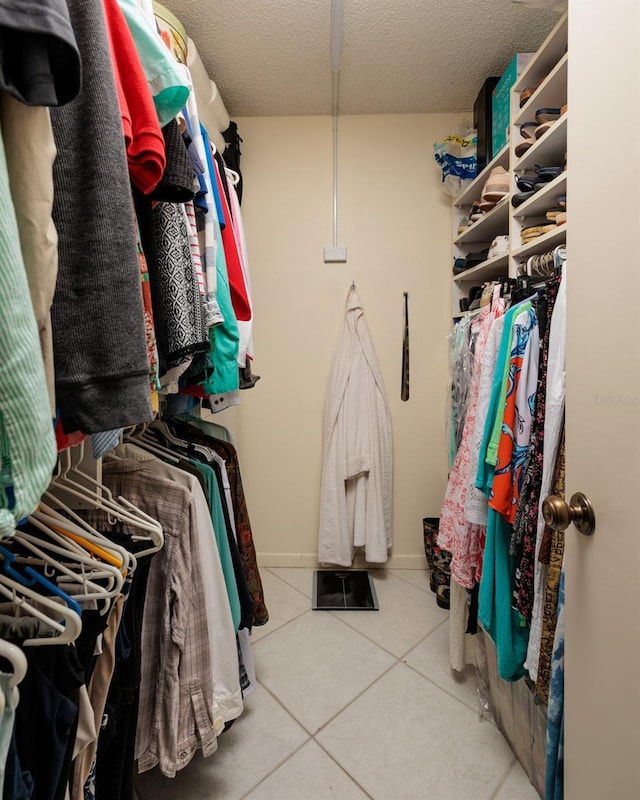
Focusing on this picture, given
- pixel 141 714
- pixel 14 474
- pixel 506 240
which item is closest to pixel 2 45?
pixel 14 474

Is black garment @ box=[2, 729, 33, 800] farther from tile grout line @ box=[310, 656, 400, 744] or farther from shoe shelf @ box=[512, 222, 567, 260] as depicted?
shoe shelf @ box=[512, 222, 567, 260]

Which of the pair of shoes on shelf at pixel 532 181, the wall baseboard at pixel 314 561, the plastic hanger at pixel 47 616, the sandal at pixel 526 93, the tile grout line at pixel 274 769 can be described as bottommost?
the tile grout line at pixel 274 769

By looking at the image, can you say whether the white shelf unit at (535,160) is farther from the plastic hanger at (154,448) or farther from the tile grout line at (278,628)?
the tile grout line at (278,628)

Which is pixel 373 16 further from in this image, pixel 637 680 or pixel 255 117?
pixel 637 680

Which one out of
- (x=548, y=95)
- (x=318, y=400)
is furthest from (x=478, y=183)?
(x=318, y=400)

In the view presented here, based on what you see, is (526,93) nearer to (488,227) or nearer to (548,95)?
(548,95)

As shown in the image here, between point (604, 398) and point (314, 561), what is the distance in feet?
6.47

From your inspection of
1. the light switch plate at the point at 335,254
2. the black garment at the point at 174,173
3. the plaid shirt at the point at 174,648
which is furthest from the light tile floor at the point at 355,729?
the light switch plate at the point at 335,254

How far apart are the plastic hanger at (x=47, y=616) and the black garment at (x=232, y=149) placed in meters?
2.01

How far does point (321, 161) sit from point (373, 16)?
69 centimetres

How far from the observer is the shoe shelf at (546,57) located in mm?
1222

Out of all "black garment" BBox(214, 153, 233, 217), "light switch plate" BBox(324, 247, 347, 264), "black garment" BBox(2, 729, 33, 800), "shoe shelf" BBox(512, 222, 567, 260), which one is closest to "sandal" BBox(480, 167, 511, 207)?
"shoe shelf" BBox(512, 222, 567, 260)

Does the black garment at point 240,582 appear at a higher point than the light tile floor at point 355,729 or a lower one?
higher

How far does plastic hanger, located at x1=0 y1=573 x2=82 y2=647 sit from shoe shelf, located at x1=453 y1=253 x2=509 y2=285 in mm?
1733
